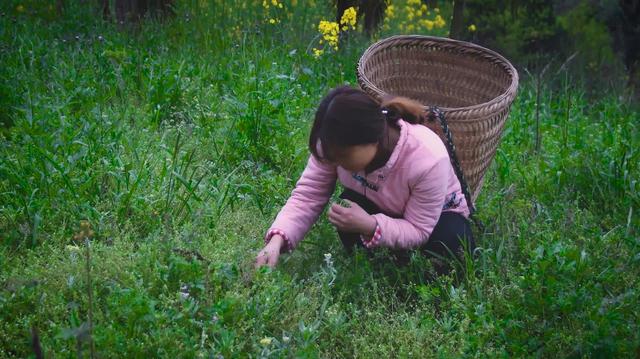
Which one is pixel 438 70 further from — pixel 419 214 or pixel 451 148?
pixel 419 214

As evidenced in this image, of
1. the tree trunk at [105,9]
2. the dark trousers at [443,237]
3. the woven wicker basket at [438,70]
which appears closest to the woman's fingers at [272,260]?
the dark trousers at [443,237]

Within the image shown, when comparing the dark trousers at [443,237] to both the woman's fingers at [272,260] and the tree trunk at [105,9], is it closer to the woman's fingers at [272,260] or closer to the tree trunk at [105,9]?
the woman's fingers at [272,260]

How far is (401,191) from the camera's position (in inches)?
116

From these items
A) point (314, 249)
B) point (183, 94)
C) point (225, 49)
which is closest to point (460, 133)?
point (314, 249)

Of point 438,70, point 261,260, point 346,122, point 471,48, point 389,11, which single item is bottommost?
point 389,11

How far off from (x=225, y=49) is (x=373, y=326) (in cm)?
316

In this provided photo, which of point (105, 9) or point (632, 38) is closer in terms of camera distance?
point (105, 9)

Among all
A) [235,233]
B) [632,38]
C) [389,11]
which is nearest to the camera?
[235,233]

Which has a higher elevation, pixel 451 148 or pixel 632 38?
pixel 451 148

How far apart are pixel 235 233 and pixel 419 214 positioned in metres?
0.80

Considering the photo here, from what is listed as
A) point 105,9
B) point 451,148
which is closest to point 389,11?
point 105,9

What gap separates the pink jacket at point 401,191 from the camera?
2854 millimetres

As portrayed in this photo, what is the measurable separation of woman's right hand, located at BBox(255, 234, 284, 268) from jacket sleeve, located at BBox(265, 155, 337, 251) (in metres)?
0.05

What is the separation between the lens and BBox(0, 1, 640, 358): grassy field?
8.26ft
